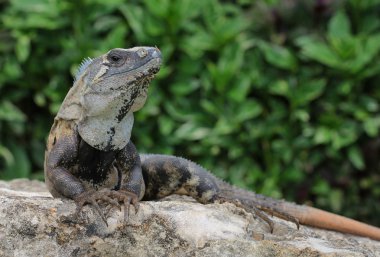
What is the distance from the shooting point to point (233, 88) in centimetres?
734

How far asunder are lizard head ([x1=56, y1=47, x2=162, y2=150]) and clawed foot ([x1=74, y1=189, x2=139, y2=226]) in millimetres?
314

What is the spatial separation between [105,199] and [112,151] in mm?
414

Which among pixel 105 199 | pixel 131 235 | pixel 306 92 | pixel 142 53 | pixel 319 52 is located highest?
pixel 319 52

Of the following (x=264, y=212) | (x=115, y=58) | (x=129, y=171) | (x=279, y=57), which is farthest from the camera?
(x=279, y=57)

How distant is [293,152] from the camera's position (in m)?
7.46

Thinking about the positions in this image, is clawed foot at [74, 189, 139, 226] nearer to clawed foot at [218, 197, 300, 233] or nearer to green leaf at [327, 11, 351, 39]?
clawed foot at [218, 197, 300, 233]

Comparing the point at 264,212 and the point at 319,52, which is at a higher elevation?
the point at 319,52

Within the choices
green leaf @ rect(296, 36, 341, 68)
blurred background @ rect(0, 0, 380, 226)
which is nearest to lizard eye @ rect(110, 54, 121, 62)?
blurred background @ rect(0, 0, 380, 226)

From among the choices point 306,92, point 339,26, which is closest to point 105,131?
point 306,92

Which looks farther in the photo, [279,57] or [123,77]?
[279,57]

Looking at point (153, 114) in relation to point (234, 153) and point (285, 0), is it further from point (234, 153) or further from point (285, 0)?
point (285, 0)

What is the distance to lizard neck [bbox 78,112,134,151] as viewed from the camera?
13.5 ft

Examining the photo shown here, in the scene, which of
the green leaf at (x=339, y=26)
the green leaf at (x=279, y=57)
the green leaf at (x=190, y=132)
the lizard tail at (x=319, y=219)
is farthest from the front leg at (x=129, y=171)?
the green leaf at (x=339, y=26)

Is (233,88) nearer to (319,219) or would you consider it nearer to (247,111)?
(247,111)
